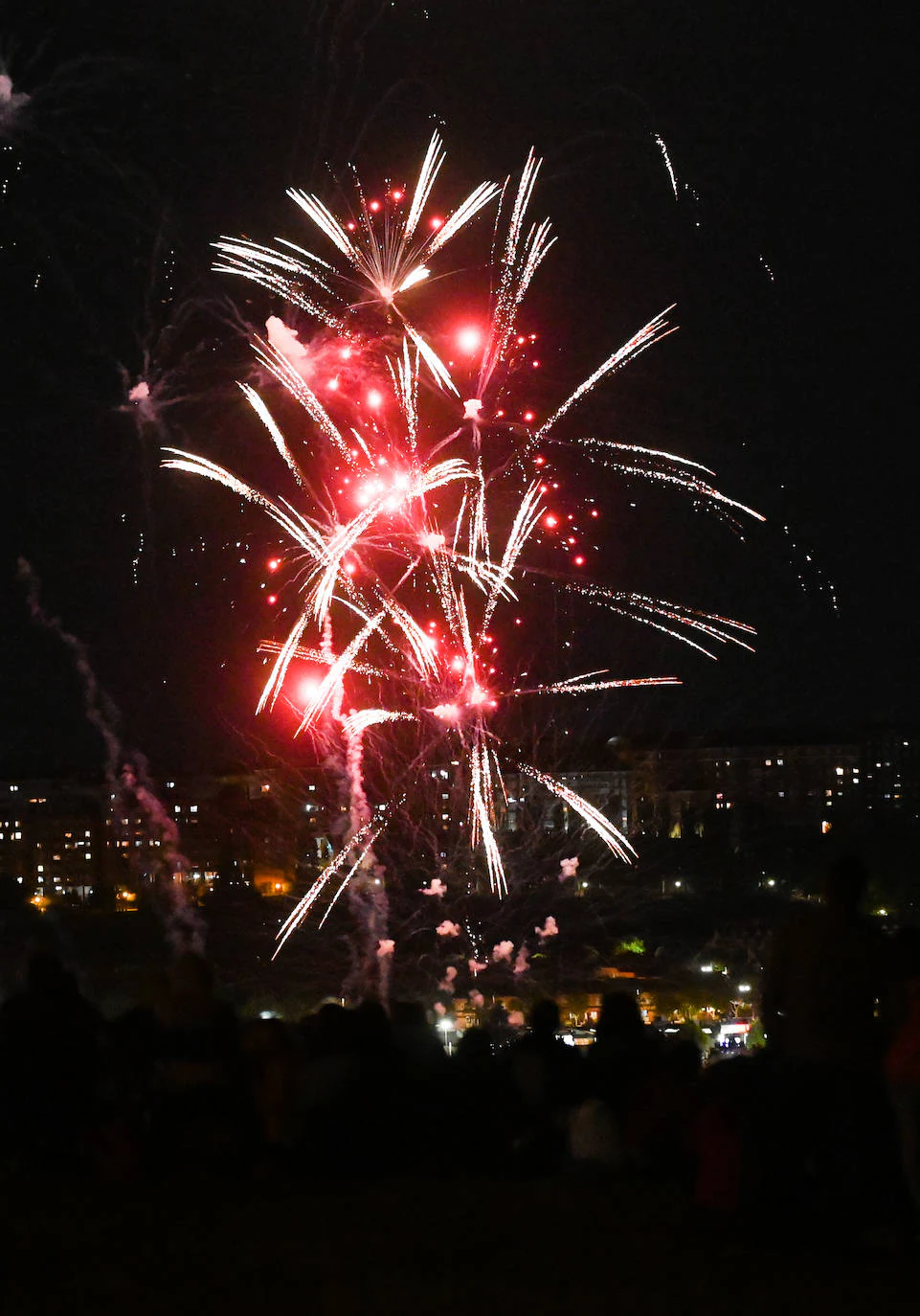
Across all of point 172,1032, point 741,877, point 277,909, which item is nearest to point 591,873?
point 741,877

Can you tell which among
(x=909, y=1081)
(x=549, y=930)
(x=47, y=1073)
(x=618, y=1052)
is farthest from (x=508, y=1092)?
(x=549, y=930)

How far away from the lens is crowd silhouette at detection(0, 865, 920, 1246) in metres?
4.45

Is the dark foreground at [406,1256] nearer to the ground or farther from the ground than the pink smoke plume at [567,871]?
nearer to the ground

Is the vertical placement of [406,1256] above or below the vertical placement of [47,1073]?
below

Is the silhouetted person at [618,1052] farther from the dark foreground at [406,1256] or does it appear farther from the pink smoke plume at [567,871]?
the pink smoke plume at [567,871]

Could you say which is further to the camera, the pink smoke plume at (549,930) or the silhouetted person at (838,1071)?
the pink smoke plume at (549,930)

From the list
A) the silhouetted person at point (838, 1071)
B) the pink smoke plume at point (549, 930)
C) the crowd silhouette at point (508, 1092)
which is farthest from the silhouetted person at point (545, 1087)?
the pink smoke plume at point (549, 930)

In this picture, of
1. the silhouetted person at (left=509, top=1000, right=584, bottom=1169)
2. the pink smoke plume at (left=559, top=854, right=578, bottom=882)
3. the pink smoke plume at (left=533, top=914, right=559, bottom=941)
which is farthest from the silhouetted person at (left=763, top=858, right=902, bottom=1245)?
the pink smoke plume at (left=559, top=854, right=578, bottom=882)

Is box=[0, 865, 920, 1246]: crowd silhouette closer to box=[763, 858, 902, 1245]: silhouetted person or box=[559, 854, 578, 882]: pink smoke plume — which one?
box=[763, 858, 902, 1245]: silhouetted person

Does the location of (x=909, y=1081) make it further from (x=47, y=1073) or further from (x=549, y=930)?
(x=549, y=930)

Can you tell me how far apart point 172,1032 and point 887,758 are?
66.5m

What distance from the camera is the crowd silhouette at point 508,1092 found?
14.6 ft

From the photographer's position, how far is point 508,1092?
575 centimetres

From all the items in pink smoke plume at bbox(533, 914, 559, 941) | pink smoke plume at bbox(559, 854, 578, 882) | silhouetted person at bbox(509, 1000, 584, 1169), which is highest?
pink smoke plume at bbox(559, 854, 578, 882)
